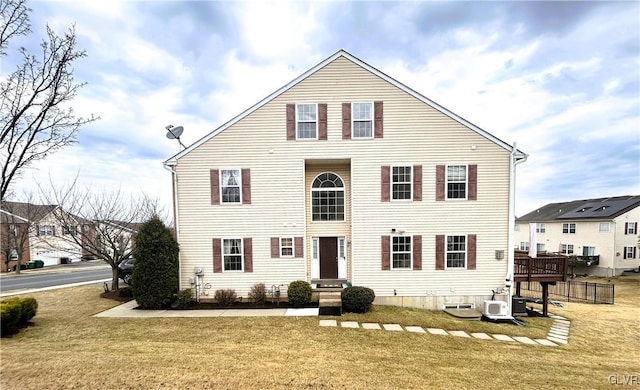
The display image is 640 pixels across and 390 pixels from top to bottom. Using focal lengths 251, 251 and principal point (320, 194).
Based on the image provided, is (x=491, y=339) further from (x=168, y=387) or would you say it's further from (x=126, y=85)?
(x=126, y=85)

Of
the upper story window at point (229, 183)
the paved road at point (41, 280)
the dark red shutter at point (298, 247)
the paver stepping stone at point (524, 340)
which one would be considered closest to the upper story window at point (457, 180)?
the paver stepping stone at point (524, 340)

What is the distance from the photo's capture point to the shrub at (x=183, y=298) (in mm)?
10523

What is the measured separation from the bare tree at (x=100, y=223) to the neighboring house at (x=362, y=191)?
164 inches

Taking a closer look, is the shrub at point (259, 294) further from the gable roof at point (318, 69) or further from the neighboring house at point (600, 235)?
the neighboring house at point (600, 235)

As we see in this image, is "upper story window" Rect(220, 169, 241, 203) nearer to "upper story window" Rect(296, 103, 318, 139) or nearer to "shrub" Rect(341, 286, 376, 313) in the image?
"upper story window" Rect(296, 103, 318, 139)

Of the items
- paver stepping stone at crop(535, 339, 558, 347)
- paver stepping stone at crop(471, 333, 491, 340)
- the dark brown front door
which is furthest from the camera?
the dark brown front door

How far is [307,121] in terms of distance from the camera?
11383 mm

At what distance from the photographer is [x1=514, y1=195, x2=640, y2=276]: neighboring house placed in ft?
88.2

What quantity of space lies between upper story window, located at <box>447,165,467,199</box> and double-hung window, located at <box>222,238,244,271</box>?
32.1 feet

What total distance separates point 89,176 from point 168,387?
13975 millimetres

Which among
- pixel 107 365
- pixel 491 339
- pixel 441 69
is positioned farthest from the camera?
pixel 441 69

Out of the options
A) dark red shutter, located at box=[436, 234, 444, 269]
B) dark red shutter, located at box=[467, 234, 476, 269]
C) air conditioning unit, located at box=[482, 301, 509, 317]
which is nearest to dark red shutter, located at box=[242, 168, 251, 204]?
dark red shutter, located at box=[436, 234, 444, 269]

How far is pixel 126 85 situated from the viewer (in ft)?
41.3

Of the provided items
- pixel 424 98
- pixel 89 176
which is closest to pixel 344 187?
pixel 424 98
